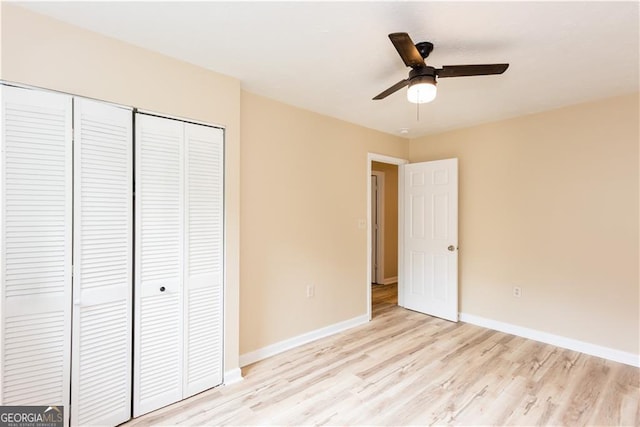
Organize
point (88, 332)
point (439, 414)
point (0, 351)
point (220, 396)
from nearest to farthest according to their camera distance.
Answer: point (0, 351)
point (88, 332)
point (439, 414)
point (220, 396)

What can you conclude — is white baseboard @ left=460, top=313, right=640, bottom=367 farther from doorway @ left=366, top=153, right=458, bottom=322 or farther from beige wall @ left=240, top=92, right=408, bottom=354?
beige wall @ left=240, top=92, right=408, bottom=354

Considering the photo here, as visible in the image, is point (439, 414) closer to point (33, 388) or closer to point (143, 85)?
point (33, 388)

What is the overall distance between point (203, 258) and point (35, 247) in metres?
0.91

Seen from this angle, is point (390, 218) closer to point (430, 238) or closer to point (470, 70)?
point (430, 238)

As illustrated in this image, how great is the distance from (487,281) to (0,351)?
4136mm

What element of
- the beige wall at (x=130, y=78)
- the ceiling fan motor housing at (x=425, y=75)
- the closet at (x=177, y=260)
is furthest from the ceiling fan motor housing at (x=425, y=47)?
the closet at (x=177, y=260)

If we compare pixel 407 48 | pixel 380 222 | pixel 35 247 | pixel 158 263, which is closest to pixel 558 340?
pixel 380 222

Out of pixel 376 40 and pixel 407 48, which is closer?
pixel 407 48

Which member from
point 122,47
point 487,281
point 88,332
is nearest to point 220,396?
point 88,332

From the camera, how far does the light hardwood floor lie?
1950 mm

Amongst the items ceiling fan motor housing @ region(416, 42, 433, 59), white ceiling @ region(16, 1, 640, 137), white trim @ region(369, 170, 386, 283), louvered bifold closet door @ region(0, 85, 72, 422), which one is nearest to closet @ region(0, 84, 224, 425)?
louvered bifold closet door @ region(0, 85, 72, 422)

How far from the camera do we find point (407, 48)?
1.56 metres

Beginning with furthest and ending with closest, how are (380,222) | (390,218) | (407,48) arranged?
(390,218)
(380,222)
(407,48)

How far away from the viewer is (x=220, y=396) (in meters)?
2.17
